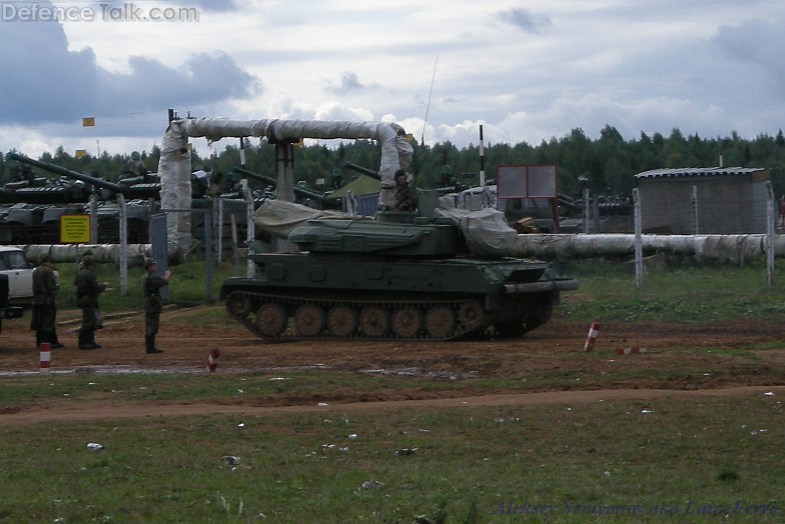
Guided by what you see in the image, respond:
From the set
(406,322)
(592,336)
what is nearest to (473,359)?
(592,336)

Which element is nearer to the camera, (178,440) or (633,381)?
(178,440)

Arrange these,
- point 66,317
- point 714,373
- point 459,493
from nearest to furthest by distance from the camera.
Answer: point 459,493 → point 714,373 → point 66,317

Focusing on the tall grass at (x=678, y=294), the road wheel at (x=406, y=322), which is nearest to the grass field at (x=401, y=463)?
the road wheel at (x=406, y=322)

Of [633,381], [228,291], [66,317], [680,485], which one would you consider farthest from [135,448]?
[66,317]

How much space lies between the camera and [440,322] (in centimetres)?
2125

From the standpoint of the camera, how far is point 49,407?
46.4ft

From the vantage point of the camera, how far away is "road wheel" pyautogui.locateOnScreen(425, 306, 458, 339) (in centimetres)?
2116

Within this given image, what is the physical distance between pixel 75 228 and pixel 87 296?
786cm

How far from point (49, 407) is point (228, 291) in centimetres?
909

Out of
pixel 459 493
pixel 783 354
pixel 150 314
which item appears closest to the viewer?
pixel 459 493

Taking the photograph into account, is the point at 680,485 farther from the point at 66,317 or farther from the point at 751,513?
the point at 66,317

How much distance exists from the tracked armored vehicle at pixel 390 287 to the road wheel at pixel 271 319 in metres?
0.02

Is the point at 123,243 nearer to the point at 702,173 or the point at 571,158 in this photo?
the point at 702,173

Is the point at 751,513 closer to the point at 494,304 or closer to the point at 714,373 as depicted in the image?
the point at 714,373
